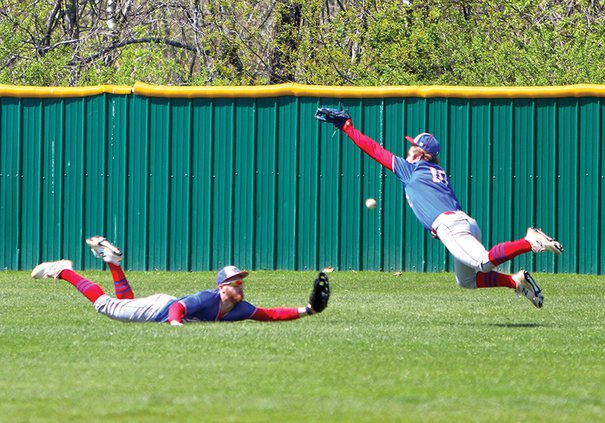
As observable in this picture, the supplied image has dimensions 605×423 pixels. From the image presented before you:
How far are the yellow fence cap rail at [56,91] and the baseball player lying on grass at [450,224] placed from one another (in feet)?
23.8

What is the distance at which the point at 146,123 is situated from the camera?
18.9m

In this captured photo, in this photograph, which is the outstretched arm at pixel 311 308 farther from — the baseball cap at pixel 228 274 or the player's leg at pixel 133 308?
the player's leg at pixel 133 308

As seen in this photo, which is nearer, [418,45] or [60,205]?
[60,205]

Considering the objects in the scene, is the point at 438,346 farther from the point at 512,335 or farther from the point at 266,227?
the point at 266,227

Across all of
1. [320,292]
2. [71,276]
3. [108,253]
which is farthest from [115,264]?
[320,292]

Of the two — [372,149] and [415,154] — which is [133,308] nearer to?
[372,149]

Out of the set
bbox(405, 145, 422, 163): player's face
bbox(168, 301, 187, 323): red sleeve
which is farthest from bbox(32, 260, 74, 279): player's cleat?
bbox(405, 145, 422, 163): player's face

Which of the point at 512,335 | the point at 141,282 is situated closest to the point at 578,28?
the point at 141,282

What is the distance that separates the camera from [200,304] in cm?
1070

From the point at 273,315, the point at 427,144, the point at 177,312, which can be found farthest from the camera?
the point at 427,144

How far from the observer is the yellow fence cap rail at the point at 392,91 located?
1844cm

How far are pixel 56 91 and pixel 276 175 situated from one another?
3391 millimetres

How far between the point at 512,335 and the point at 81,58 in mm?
18902

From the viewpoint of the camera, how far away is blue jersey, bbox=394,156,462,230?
37.9ft
